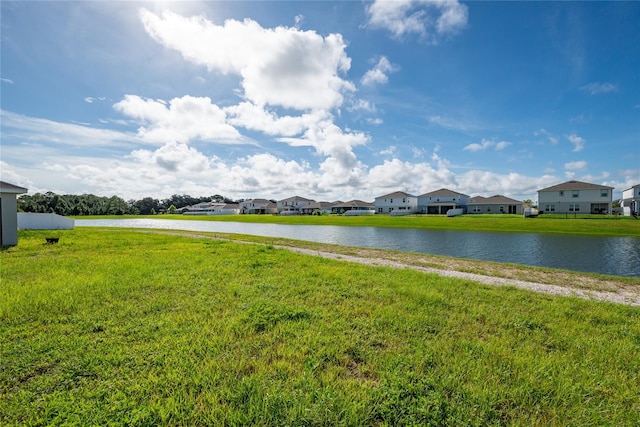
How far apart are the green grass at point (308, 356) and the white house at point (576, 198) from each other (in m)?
68.5

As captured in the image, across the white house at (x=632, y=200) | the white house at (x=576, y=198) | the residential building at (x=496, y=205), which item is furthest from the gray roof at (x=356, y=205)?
the white house at (x=632, y=200)

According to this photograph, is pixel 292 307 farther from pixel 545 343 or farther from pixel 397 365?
pixel 545 343

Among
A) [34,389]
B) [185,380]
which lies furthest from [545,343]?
[34,389]

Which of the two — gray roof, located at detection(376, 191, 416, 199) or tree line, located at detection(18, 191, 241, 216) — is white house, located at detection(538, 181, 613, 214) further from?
tree line, located at detection(18, 191, 241, 216)

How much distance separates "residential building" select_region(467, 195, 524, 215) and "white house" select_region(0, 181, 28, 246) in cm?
8537

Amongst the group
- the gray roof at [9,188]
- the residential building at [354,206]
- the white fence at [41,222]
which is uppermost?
the residential building at [354,206]

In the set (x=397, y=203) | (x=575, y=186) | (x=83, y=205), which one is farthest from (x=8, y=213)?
(x=83, y=205)

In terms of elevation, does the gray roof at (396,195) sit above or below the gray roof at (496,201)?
above

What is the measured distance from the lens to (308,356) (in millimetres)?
4121

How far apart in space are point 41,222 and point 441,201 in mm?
85033

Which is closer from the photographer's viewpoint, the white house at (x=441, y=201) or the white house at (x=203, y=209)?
the white house at (x=441, y=201)

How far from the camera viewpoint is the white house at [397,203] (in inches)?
3479

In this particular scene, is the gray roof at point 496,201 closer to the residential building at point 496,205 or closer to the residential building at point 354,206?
the residential building at point 496,205

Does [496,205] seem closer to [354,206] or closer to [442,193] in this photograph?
[442,193]
